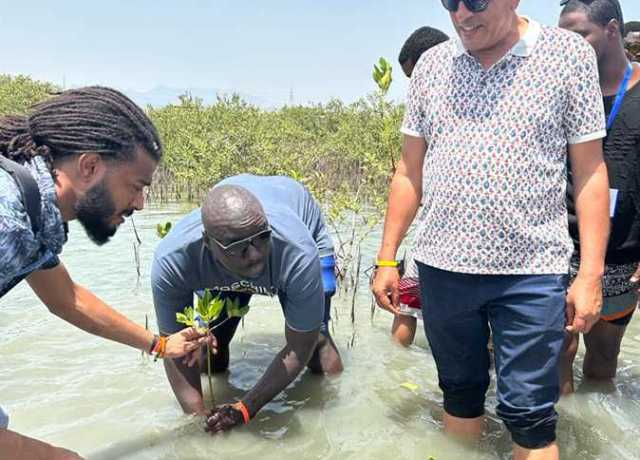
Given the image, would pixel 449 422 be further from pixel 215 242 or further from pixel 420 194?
pixel 215 242

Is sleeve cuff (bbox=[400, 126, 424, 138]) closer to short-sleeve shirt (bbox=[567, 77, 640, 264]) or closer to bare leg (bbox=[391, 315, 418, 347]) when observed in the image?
short-sleeve shirt (bbox=[567, 77, 640, 264])

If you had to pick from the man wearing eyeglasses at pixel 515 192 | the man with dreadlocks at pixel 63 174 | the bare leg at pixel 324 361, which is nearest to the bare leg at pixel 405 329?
the bare leg at pixel 324 361

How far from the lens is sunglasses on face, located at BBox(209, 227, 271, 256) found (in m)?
2.57

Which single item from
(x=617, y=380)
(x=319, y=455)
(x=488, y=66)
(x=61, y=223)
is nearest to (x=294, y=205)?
(x=319, y=455)

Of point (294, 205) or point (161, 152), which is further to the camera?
point (294, 205)

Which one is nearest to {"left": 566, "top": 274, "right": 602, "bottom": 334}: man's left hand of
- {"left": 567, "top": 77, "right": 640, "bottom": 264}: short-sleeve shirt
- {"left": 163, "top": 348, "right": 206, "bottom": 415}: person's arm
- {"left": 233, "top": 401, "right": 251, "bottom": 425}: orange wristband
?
{"left": 567, "top": 77, "right": 640, "bottom": 264}: short-sleeve shirt

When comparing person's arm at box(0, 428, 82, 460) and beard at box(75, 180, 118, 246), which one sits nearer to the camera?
person's arm at box(0, 428, 82, 460)

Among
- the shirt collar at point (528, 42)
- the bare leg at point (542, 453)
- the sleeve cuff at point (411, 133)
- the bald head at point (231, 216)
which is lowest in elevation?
the bare leg at point (542, 453)

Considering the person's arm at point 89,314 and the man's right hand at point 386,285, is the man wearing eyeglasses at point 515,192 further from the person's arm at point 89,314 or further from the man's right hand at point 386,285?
the person's arm at point 89,314

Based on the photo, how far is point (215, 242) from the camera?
261cm

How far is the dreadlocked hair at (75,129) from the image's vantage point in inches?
68.6

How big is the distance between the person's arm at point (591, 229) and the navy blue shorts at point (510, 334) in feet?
0.23

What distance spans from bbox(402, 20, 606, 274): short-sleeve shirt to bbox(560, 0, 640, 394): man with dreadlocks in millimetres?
628

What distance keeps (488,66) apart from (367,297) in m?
4.09
